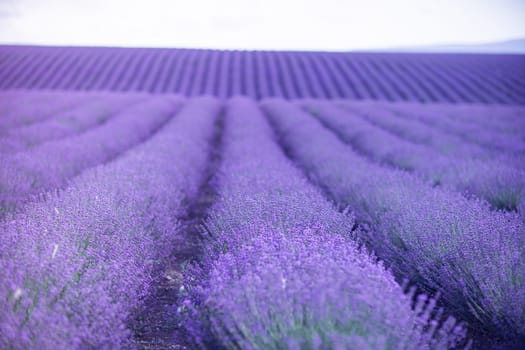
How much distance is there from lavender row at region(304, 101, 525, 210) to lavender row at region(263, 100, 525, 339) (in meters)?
0.56

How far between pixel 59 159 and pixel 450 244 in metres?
3.76

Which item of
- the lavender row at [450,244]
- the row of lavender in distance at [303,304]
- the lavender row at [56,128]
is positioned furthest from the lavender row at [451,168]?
the lavender row at [56,128]

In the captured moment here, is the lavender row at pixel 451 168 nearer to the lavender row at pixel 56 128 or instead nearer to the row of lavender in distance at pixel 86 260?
the row of lavender in distance at pixel 86 260

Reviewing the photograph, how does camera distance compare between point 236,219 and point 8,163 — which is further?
point 8,163

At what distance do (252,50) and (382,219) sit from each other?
75.8ft

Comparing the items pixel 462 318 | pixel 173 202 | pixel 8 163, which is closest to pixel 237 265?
pixel 462 318

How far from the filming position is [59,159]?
459cm

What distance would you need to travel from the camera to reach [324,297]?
58.8 inches

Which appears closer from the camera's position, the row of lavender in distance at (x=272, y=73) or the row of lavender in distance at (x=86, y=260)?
the row of lavender in distance at (x=86, y=260)

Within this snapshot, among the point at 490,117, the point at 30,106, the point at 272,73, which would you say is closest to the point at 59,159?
the point at 30,106

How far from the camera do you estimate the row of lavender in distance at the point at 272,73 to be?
57.4 ft

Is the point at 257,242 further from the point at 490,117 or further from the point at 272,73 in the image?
the point at 272,73

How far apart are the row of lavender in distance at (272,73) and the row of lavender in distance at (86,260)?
46.1 feet

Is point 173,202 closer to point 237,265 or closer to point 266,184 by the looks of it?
point 266,184
